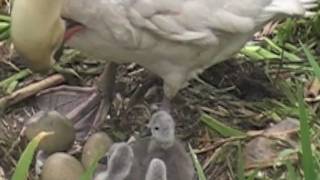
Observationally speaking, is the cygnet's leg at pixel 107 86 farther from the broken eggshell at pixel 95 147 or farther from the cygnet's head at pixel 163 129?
the cygnet's head at pixel 163 129

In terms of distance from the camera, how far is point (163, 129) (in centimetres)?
259

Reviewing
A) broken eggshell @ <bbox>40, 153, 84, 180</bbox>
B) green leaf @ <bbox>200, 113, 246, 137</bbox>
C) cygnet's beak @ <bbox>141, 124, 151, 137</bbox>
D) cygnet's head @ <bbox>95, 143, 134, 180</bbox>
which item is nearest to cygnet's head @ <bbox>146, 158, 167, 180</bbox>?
cygnet's head @ <bbox>95, 143, 134, 180</bbox>

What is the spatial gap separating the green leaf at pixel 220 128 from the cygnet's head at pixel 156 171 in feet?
1.69

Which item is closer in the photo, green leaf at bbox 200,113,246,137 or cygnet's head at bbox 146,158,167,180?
cygnet's head at bbox 146,158,167,180

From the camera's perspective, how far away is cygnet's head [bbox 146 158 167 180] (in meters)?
2.43

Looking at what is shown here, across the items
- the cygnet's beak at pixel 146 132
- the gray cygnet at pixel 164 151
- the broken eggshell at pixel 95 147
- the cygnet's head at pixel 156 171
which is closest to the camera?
the cygnet's head at pixel 156 171

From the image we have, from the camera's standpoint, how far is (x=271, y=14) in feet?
9.11

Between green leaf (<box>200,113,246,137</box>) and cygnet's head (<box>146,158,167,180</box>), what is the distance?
0.52 meters

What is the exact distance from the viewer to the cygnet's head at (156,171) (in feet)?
7.96

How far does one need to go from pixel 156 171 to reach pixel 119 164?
0.10m

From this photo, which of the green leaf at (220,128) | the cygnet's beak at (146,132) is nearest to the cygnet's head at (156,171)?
the cygnet's beak at (146,132)

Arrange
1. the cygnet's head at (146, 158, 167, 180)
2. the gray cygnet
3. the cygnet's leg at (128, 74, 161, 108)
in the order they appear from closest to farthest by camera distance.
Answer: the cygnet's head at (146, 158, 167, 180)
the gray cygnet
the cygnet's leg at (128, 74, 161, 108)

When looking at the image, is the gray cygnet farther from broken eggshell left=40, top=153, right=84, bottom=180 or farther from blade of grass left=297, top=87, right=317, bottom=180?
blade of grass left=297, top=87, right=317, bottom=180

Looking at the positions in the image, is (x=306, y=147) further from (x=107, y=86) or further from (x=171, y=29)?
(x=107, y=86)
